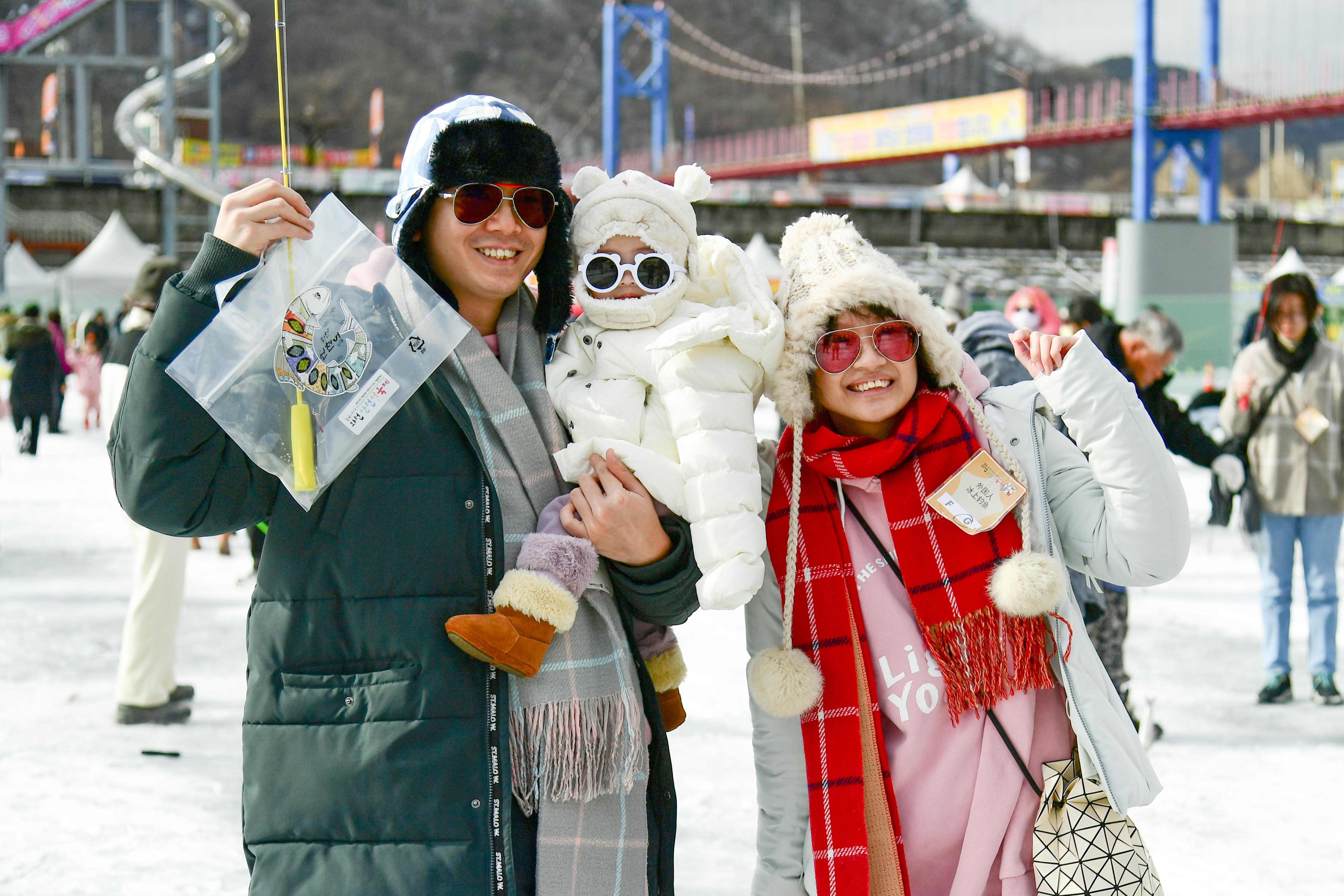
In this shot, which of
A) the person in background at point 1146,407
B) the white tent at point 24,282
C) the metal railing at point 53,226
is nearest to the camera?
the person in background at point 1146,407

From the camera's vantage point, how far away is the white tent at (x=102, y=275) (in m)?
18.6

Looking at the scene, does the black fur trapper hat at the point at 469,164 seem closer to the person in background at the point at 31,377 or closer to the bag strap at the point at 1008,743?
the bag strap at the point at 1008,743

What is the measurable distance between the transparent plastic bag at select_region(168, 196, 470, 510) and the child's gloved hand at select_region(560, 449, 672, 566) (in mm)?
244

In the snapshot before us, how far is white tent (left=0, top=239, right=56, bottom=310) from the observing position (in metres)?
20.3

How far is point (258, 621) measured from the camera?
1434 millimetres

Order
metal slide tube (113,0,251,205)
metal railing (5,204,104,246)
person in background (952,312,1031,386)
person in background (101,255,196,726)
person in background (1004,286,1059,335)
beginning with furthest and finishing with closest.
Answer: metal railing (5,204,104,246) < metal slide tube (113,0,251,205) < person in background (1004,286,1059,335) < person in background (101,255,196,726) < person in background (952,312,1031,386)

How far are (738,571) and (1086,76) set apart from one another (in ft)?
337

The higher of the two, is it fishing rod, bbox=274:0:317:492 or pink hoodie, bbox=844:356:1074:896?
fishing rod, bbox=274:0:317:492

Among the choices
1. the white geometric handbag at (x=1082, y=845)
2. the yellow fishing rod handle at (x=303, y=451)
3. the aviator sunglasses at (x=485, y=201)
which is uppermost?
the aviator sunglasses at (x=485, y=201)

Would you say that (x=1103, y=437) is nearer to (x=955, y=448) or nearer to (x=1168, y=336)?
(x=955, y=448)

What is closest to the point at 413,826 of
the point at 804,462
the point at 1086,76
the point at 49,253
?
the point at 804,462

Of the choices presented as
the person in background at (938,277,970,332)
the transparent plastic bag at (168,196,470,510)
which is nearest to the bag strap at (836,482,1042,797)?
the transparent plastic bag at (168,196,470,510)

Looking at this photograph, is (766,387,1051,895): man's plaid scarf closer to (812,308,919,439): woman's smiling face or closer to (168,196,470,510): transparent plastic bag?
(812,308,919,439): woman's smiling face

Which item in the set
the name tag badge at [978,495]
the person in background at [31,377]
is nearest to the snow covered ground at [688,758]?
the name tag badge at [978,495]
